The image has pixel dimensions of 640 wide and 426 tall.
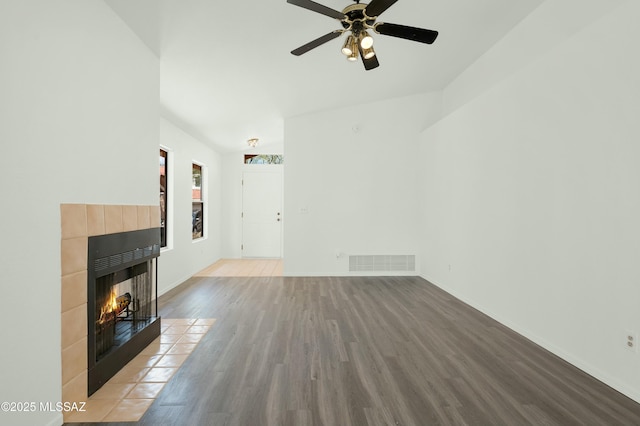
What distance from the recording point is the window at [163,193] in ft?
15.9

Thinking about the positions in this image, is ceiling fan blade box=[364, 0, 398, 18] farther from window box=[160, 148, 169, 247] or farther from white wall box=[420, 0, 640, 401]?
window box=[160, 148, 169, 247]

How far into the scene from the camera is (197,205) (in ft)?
21.6

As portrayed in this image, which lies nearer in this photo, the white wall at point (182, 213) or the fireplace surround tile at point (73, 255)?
the fireplace surround tile at point (73, 255)

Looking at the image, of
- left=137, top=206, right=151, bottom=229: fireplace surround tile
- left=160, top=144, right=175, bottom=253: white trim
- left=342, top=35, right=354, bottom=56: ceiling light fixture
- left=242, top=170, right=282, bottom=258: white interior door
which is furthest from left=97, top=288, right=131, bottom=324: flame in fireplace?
left=242, top=170, right=282, bottom=258: white interior door

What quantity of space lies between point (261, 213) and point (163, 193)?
3.08m

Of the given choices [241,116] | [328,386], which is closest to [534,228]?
[328,386]

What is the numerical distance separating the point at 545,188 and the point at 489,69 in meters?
2.24

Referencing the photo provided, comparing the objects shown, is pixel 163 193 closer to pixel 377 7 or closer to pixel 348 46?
pixel 348 46

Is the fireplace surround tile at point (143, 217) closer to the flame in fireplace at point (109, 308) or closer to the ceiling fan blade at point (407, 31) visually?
the flame in fireplace at point (109, 308)

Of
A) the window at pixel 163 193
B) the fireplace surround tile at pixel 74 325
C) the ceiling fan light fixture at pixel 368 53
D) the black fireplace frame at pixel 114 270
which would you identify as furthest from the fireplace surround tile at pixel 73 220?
the window at pixel 163 193

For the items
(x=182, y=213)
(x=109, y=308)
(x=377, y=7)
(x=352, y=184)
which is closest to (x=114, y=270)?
(x=109, y=308)

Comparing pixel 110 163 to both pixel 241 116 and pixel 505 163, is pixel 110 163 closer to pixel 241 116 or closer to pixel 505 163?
pixel 241 116

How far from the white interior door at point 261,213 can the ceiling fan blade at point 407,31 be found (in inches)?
215

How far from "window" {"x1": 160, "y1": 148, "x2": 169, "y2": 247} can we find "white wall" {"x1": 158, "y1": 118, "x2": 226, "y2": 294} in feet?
0.23
